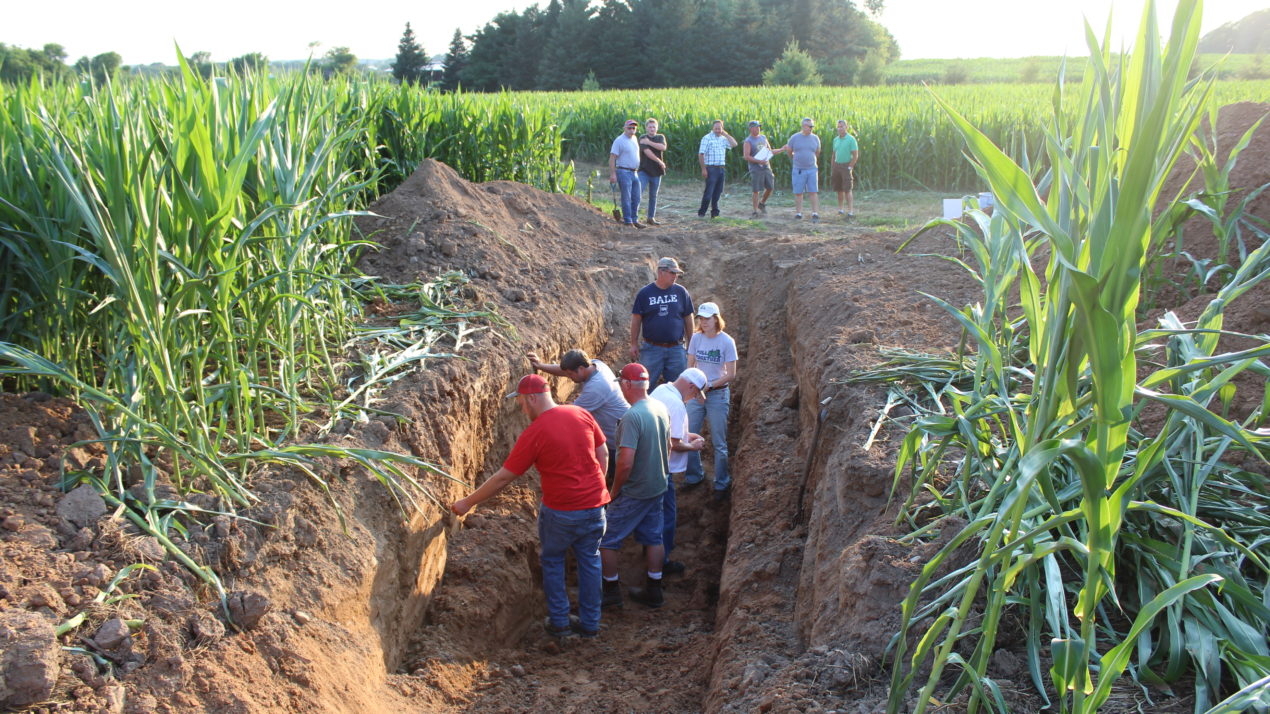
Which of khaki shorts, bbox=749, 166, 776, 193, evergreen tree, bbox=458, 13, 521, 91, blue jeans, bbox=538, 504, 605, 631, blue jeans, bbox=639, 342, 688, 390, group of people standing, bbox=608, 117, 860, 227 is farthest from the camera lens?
evergreen tree, bbox=458, 13, 521, 91

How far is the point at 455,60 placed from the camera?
6312 centimetres

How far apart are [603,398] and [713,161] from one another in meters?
8.72

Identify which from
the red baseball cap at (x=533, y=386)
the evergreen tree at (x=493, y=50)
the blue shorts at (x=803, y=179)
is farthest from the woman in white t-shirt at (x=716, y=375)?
the evergreen tree at (x=493, y=50)

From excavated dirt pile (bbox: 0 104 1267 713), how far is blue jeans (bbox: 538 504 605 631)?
0.68 ft

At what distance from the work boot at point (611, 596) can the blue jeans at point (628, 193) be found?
7848 millimetres

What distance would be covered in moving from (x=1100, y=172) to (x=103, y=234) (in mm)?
3825

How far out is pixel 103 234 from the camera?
3750mm

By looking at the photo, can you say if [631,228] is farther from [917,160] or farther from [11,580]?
[11,580]

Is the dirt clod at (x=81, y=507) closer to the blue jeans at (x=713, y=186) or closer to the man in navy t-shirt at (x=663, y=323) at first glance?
the man in navy t-shirt at (x=663, y=323)

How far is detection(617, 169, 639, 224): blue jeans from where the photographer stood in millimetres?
13180

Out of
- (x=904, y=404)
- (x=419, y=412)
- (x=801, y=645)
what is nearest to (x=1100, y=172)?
(x=801, y=645)

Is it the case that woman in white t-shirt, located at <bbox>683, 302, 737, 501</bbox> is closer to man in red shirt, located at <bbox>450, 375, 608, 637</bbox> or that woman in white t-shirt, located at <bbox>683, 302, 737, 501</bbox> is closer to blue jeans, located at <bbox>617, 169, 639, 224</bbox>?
man in red shirt, located at <bbox>450, 375, 608, 637</bbox>

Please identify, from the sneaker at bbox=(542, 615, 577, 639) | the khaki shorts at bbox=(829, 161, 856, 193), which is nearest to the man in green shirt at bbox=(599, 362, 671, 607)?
the sneaker at bbox=(542, 615, 577, 639)

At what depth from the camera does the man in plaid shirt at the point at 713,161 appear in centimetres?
1467
